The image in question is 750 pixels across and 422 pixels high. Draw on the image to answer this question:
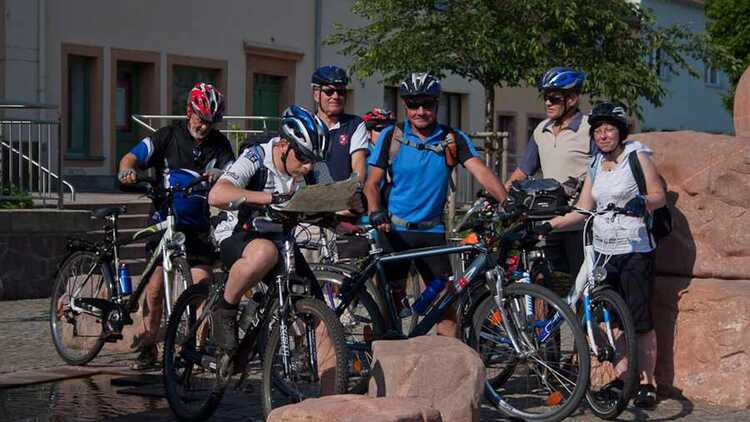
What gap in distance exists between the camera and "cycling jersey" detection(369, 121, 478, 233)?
27.4ft

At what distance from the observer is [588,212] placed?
838 cm

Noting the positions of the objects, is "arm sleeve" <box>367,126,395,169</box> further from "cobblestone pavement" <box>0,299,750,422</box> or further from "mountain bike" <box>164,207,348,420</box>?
"cobblestone pavement" <box>0,299,750,422</box>

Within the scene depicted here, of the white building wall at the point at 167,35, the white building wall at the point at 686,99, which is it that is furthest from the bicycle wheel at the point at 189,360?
the white building wall at the point at 686,99

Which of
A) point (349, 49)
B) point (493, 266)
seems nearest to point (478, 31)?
point (349, 49)

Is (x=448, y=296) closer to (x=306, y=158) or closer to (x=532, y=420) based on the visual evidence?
(x=532, y=420)

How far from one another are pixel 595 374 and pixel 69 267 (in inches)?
137

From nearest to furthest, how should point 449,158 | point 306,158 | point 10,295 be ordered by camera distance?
point 306,158 → point 449,158 → point 10,295

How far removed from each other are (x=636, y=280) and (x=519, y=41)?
1455 centimetres

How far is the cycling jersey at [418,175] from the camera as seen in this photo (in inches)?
329

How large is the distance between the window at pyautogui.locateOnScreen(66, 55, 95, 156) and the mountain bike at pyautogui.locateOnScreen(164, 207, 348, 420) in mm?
15862

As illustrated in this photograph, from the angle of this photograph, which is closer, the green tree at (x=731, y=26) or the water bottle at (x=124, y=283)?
the water bottle at (x=124, y=283)

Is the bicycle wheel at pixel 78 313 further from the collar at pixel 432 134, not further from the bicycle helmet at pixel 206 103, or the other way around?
the collar at pixel 432 134

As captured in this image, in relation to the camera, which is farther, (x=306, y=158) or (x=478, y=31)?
(x=478, y=31)

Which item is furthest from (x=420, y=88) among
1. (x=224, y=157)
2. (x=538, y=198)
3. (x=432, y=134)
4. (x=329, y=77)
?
(x=224, y=157)
